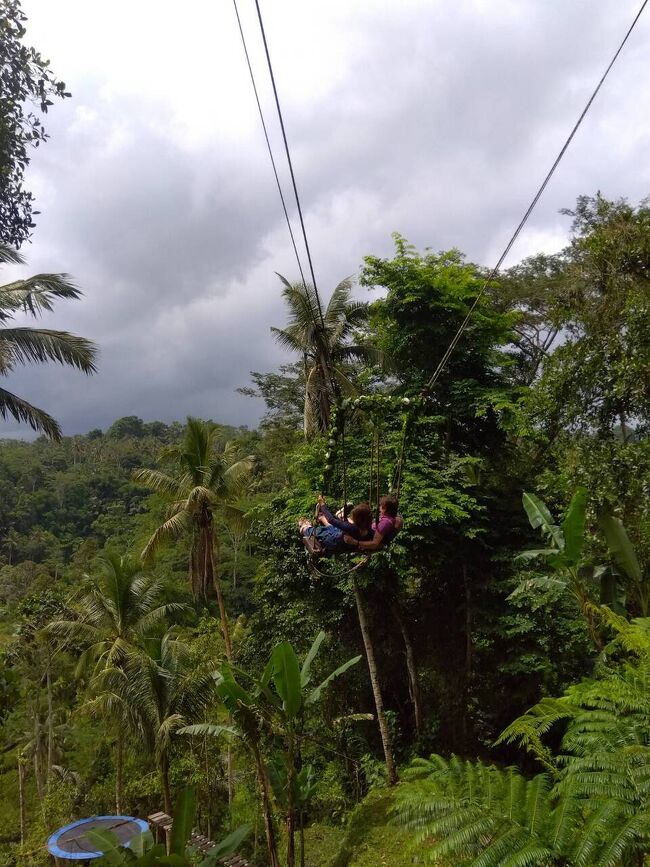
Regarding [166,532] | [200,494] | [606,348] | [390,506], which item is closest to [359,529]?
[390,506]

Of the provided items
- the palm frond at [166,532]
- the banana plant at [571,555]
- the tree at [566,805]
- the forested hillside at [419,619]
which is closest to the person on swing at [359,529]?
the forested hillside at [419,619]

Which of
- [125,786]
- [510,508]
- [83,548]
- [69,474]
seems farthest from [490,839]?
[69,474]

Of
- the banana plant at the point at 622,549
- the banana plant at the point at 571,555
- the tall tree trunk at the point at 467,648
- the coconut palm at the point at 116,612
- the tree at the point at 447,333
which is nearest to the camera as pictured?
the banana plant at the point at 571,555

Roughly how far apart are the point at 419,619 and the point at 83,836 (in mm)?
7041

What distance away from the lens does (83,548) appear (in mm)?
34406

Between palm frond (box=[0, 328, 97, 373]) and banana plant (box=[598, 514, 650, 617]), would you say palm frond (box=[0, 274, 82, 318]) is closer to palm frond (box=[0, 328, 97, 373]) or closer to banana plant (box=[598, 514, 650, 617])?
palm frond (box=[0, 328, 97, 373])

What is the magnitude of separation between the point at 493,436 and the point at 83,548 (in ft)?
94.0

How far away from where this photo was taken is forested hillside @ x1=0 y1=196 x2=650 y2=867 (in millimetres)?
5125

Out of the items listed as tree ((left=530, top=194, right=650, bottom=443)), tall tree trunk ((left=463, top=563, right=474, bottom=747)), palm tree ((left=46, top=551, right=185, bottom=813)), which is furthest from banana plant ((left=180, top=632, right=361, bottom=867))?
palm tree ((left=46, top=551, right=185, bottom=813))

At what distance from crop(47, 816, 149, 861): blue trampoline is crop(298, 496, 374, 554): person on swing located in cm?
621

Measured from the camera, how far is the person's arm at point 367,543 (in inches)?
230

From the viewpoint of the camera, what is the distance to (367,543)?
587 cm

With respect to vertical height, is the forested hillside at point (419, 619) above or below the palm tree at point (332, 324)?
below

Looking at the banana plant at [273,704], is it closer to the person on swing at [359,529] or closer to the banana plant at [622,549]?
the person on swing at [359,529]
